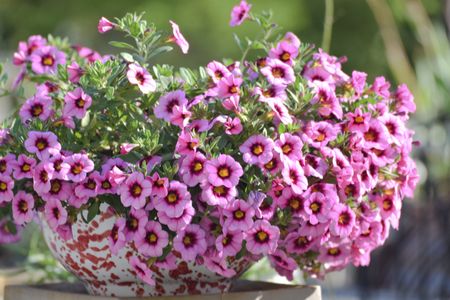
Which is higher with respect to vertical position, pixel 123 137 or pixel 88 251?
pixel 123 137

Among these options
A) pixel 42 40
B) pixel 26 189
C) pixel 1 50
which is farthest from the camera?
pixel 1 50

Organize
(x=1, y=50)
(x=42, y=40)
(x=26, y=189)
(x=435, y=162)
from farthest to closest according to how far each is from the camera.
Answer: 1. (x=1, y=50)
2. (x=435, y=162)
3. (x=42, y=40)
4. (x=26, y=189)

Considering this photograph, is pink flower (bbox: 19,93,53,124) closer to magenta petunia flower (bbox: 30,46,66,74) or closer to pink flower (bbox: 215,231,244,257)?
magenta petunia flower (bbox: 30,46,66,74)

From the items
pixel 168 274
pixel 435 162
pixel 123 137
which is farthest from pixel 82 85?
pixel 435 162

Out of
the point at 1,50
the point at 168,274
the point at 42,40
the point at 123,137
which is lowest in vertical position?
the point at 168,274

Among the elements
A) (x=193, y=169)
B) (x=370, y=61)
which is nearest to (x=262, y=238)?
(x=193, y=169)

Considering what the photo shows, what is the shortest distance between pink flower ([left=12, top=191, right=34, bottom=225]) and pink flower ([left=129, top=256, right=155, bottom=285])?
184mm

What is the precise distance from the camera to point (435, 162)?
3.54 m

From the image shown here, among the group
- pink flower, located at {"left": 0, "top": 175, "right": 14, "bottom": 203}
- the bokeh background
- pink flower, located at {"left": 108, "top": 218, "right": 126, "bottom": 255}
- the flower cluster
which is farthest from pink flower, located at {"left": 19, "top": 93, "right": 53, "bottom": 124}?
the bokeh background

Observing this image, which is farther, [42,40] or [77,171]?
[42,40]

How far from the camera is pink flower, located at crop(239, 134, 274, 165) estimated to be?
1400 millimetres

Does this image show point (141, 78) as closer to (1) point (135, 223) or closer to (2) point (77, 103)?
(2) point (77, 103)

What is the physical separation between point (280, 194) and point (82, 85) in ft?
1.23

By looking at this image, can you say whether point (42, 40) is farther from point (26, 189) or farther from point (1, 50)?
point (1, 50)
